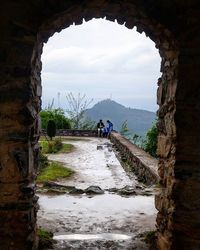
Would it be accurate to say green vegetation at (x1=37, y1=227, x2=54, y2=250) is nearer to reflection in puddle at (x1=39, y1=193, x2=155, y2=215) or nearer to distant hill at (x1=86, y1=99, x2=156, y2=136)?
reflection in puddle at (x1=39, y1=193, x2=155, y2=215)

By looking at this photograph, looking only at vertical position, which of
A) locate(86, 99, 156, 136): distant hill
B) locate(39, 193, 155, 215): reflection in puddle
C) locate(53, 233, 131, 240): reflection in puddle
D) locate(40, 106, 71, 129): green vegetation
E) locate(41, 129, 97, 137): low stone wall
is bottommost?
locate(53, 233, 131, 240): reflection in puddle

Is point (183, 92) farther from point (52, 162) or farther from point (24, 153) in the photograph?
point (52, 162)

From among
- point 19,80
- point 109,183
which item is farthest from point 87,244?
point 109,183

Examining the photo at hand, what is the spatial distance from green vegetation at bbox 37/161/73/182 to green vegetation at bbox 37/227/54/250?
13.1ft

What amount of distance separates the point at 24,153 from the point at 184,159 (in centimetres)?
156

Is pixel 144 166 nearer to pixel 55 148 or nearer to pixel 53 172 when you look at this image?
pixel 53 172

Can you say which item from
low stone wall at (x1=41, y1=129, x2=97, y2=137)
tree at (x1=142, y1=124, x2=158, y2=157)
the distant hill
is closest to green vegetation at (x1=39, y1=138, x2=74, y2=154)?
tree at (x1=142, y1=124, x2=158, y2=157)

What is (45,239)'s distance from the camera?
4.52 m

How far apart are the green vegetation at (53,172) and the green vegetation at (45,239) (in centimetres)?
398

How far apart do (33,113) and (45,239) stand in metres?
1.60

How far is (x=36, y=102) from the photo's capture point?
13.5 ft

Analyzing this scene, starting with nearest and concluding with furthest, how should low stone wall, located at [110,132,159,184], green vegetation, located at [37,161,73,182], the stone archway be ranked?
the stone archway → low stone wall, located at [110,132,159,184] → green vegetation, located at [37,161,73,182]

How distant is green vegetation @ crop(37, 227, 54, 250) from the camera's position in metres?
4.40

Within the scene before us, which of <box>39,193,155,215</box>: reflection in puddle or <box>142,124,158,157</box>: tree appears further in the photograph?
<box>142,124,158,157</box>: tree
